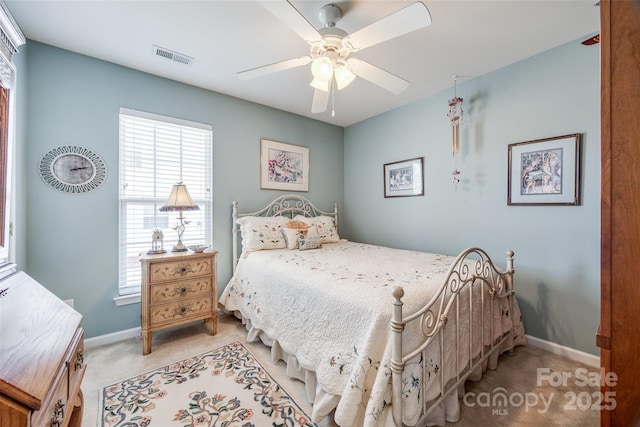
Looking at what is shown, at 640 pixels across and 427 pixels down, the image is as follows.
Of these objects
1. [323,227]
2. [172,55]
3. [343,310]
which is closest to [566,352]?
[343,310]

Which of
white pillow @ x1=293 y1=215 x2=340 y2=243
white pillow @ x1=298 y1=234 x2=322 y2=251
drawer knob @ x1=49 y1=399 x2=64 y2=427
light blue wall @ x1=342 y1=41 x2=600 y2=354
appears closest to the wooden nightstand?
white pillow @ x1=298 y1=234 x2=322 y2=251

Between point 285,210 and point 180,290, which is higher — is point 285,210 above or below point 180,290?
above

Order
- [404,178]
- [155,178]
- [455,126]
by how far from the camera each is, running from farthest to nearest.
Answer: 1. [404,178]
2. [455,126]
3. [155,178]

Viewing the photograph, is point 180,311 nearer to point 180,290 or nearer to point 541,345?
point 180,290

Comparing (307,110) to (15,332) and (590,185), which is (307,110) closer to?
(590,185)

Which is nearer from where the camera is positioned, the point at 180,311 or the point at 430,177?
the point at 180,311

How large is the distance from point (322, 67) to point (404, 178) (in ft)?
6.86

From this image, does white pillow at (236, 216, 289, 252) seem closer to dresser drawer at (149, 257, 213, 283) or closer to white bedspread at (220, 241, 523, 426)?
white bedspread at (220, 241, 523, 426)

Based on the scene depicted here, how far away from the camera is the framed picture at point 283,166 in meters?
3.49

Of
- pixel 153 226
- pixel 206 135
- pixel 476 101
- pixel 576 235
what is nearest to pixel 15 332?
pixel 153 226

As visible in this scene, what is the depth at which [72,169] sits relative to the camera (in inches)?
91.2

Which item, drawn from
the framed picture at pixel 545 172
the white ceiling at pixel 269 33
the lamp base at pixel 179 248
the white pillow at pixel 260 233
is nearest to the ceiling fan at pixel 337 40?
the white ceiling at pixel 269 33

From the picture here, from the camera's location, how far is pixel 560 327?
230cm

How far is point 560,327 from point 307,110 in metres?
3.55
